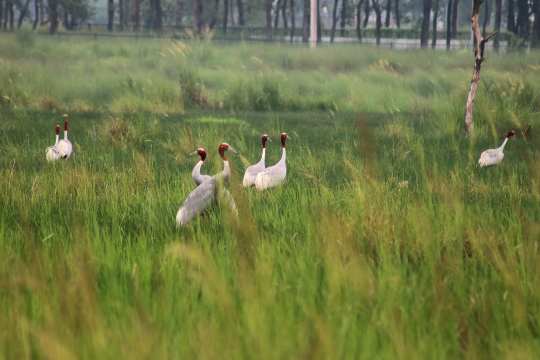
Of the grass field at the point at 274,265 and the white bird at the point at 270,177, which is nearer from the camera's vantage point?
the grass field at the point at 274,265

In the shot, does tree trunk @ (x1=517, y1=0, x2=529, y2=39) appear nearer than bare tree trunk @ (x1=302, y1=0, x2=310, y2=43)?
Yes

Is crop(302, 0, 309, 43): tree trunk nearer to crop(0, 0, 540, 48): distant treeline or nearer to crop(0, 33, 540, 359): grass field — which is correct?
crop(0, 0, 540, 48): distant treeline

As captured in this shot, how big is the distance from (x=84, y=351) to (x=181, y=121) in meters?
10.3

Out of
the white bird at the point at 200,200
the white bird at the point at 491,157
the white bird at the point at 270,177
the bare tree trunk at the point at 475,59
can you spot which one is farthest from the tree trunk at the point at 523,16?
the white bird at the point at 200,200

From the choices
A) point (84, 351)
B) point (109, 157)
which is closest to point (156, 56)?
point (109, 157)

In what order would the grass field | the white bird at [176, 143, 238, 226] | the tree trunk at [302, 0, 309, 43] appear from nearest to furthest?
the grass field, the white bird at [176, 143, 238, 226], the tree trunk at [302, 0, 309, 43]

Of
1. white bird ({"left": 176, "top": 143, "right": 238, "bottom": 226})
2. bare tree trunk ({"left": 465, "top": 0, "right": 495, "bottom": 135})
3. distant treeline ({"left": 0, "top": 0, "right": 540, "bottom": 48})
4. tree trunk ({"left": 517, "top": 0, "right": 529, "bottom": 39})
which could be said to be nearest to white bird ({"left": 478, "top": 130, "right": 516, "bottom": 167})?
bare tree trunk ({"left": 465, "top": 0, "right": 495, "bottom": 135})

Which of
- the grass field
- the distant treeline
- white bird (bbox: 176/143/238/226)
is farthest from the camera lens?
the distant treeline

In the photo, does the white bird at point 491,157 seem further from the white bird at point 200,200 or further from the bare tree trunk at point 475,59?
the white bird at point 200,200

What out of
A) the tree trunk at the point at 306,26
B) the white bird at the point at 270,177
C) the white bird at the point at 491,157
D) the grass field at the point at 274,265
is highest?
the tree trunk at the point at 306,26

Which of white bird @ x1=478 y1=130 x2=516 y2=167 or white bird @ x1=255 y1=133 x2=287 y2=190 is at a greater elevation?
white bird @ x1=255 y1=133 x2=287 y2=190

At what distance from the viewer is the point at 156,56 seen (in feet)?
75.3

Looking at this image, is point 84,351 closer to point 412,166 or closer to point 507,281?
point 507,281

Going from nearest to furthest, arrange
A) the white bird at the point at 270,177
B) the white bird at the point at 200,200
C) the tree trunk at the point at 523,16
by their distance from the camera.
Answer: the white bird at the point at 200,200
the white bird at the point at 270,177
the tree trunk at the point at 523,16
